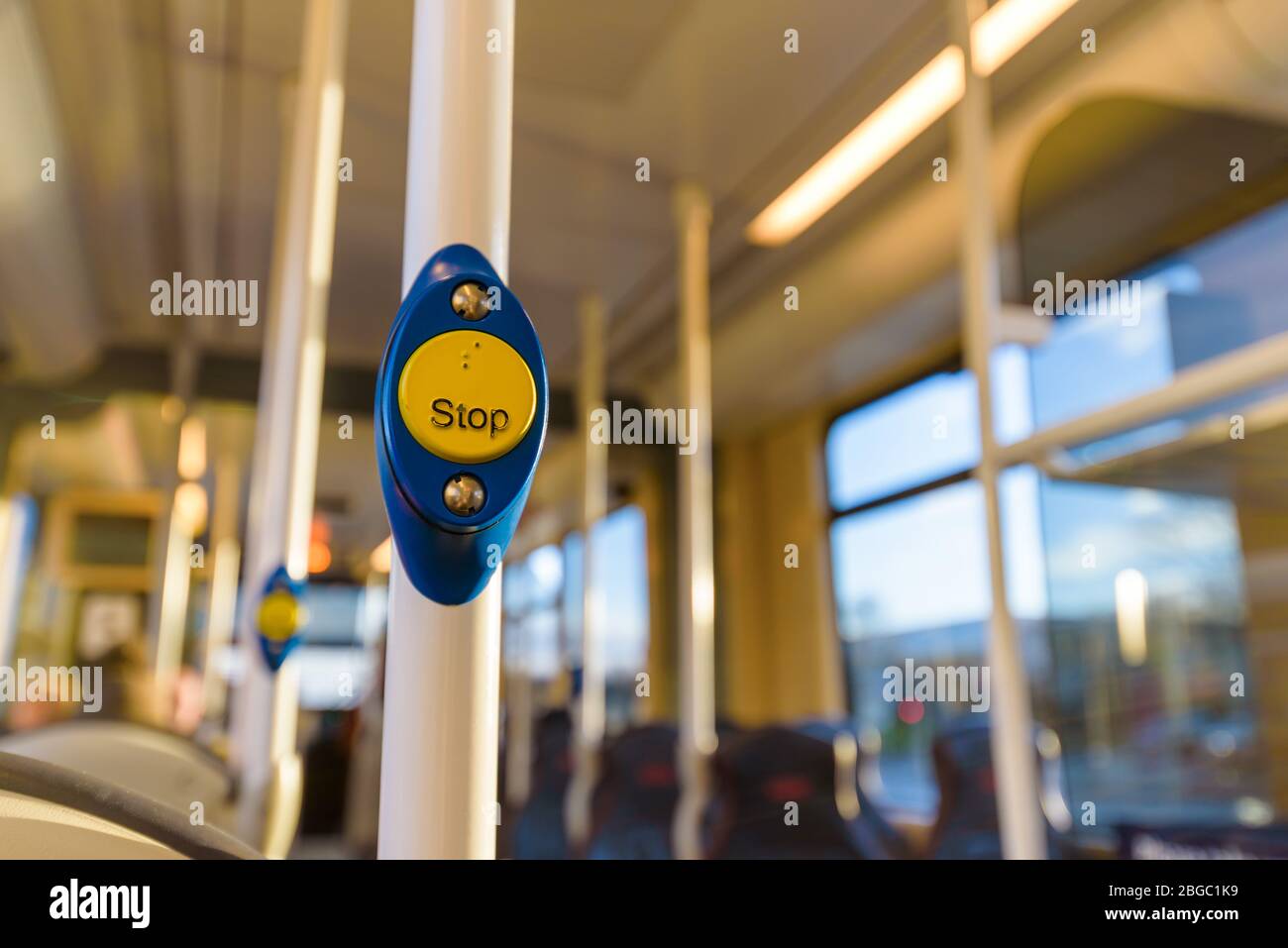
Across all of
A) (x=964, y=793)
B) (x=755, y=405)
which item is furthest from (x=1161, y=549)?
(x=755, y=405)

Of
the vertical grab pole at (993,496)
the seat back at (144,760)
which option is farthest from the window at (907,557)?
the seat back at (144,760)

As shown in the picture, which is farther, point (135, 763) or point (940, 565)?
point (940, 565)

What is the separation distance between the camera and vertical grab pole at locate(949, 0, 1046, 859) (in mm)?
1764

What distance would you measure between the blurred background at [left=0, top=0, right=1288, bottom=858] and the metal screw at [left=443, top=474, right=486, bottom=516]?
0.19 ft

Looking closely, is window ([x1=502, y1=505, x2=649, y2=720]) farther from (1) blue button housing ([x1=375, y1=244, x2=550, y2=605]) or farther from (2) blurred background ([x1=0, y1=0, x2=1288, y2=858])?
(1) blue button housing ([x1=375, y1=244, x2=550, y2=605])

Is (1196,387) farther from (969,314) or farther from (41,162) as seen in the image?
(41,162)

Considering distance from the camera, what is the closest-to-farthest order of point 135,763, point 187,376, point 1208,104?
point 135,763 → point 1208,104 → point 187,376

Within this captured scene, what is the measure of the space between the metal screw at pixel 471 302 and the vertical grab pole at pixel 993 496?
1.54 m

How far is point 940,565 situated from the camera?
5.62m

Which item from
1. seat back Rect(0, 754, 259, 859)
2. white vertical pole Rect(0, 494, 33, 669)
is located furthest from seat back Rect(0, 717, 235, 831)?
white vertical pole Rect(0, 494, 33, 669)
